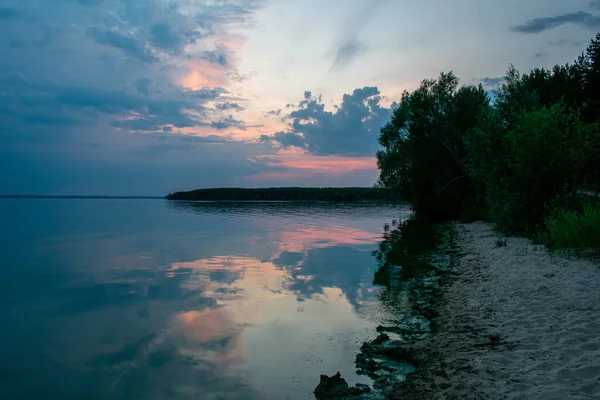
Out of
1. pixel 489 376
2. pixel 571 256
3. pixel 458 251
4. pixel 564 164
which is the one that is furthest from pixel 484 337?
pixel 564 164

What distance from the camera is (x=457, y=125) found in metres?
46.0

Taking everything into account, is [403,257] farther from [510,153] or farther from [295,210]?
[295,210]

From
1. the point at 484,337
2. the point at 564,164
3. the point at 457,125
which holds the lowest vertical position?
the point at 484,337

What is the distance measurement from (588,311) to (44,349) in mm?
12069

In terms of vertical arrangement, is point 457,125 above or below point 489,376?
above

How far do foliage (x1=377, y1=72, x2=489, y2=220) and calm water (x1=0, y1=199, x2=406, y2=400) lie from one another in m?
24.7

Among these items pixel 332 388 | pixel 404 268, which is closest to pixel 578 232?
pixel 404 268

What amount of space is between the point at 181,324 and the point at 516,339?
8130mm

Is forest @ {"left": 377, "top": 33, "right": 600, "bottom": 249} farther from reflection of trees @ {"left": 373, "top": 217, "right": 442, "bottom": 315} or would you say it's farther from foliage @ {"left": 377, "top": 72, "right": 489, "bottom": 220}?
reflection of trees @ {"left": 373, "top": 217, "right": 442, "bottom": 315}

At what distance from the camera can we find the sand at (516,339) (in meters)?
6.11

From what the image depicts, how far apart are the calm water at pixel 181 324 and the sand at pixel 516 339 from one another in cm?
165

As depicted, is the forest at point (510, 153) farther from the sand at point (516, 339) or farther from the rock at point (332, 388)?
the rock at point (332, 388)

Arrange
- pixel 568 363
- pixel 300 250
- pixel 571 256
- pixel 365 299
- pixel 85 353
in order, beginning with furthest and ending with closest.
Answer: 1. pixel 300 250
2. pixel 571 256
3. pixel 365 299
4. pixel 85 353
5. pixel 568 363

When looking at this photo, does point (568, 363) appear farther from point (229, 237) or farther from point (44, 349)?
point (229, 237)
